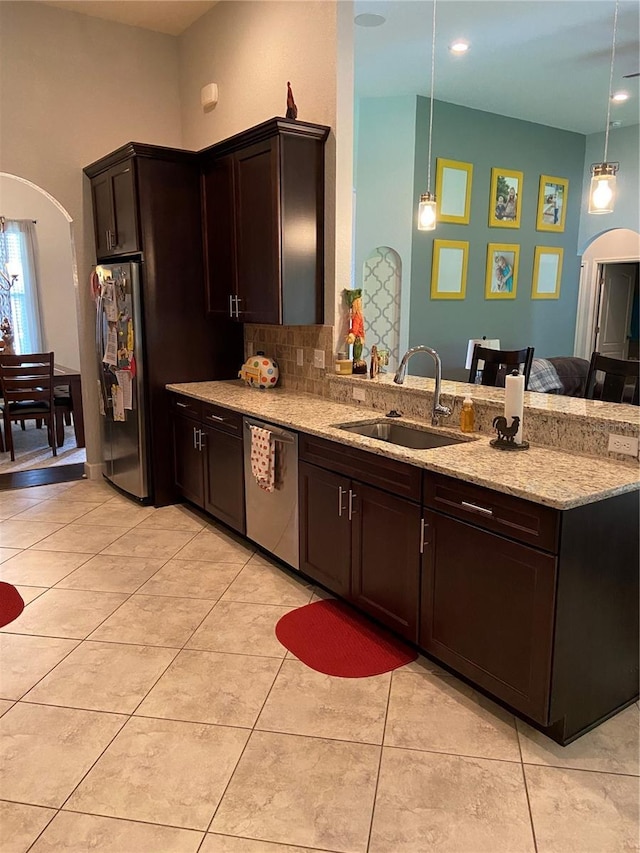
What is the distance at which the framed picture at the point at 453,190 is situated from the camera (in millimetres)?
6484

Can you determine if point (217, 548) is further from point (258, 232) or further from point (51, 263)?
point (51, 263)

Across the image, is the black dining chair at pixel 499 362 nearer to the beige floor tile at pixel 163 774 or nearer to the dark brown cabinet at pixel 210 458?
the dark brown cabinet at pixel 210 458

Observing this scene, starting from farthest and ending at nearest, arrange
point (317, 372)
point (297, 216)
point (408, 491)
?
point (317, 372) → point (297, 216) → point (408, 491)

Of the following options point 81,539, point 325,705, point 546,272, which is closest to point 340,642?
point 325,705

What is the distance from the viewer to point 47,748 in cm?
214

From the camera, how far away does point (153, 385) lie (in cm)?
440

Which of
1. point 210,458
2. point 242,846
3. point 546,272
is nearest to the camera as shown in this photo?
point 242,846

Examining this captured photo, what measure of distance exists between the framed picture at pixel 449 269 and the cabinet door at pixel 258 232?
3198mm

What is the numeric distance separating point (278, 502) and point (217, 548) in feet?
2.20

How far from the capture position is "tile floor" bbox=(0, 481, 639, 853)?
180 centimetres

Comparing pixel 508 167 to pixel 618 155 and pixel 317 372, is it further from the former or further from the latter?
pixel 317 372

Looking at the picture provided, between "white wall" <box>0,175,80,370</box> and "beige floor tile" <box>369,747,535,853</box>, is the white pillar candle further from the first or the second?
"white wall" <box>0,175,80,370</box>

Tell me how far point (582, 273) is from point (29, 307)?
7.06 meters

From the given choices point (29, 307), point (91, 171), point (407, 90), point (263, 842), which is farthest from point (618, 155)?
point (263, 842)
